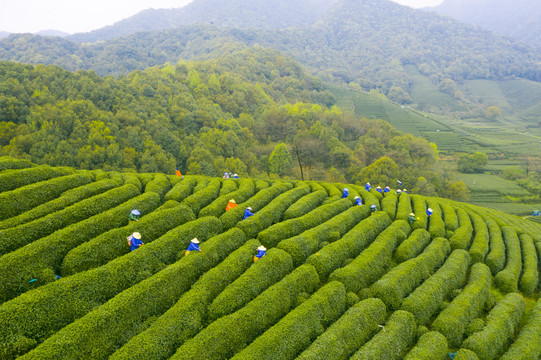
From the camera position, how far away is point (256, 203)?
1056 inches

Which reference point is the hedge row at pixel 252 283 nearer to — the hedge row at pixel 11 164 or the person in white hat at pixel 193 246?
the person in white hat at pixel 193 246

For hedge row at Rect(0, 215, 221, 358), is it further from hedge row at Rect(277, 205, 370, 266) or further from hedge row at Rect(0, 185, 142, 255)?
hedge row at Rect(277, 205, 370, 266)

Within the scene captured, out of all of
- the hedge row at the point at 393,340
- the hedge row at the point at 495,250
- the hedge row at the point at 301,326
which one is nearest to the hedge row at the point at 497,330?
the hedge row at the point at 393,340

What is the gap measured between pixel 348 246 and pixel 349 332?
25.5 ft

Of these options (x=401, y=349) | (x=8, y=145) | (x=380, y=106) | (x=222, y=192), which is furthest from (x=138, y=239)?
(x=380, y=106)

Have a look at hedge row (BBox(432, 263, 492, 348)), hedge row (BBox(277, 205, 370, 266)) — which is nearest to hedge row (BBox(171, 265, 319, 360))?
hedge row (BBox(277, 205, 370, 266))

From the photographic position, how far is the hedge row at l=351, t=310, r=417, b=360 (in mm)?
13626

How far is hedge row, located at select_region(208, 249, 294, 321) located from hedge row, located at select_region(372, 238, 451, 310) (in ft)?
19.4

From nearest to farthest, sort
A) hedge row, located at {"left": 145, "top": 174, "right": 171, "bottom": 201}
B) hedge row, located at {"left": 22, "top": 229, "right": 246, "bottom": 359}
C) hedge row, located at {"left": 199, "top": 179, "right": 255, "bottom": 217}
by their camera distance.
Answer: hedge row, located at {"left": 22, "top": 229, "right": 246, "bottom": 359} → hedge row, located at {"left": 199, "top": 179, "right": 255, "bottom": 217} → hedge row, located at {"left": 145, "top": 174, "right": 171, "bottom": 201}

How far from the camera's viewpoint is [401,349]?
1473 cm

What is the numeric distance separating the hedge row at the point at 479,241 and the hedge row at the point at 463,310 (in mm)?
2862

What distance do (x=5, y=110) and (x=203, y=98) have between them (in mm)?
49250

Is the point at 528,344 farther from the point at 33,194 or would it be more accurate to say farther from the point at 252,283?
the point at 33,194

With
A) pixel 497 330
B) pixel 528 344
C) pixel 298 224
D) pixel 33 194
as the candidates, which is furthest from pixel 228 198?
pixel 528 344
